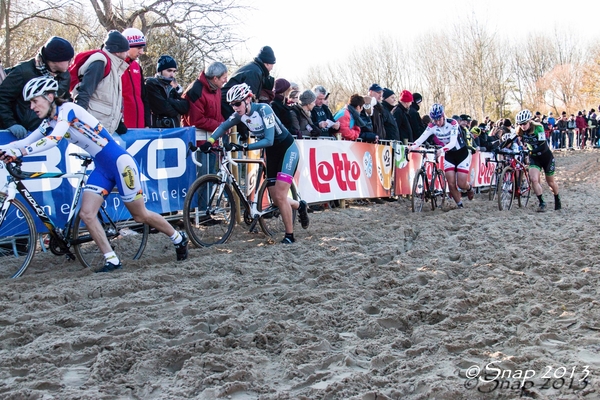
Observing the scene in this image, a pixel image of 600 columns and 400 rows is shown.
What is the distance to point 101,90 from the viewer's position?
6836 millimetres

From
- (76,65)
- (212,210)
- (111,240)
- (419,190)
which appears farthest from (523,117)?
(111,240)

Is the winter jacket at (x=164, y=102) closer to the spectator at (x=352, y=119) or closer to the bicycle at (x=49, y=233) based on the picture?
the bicycle at (x=49, y=233)

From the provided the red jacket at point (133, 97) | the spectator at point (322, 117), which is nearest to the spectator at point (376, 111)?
the spectator at point (322, 117)

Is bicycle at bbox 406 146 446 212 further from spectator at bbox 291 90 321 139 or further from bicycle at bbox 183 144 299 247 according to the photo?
bicycle at bbox 183 144 299 247

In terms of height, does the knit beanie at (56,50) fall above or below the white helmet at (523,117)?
above

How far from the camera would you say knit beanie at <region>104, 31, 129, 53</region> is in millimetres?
6914

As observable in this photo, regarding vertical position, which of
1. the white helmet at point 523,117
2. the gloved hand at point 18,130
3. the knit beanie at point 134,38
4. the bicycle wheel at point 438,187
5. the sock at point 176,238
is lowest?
the sock at point 176,238

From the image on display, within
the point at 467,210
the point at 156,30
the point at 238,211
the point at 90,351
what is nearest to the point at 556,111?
the point at 156,30

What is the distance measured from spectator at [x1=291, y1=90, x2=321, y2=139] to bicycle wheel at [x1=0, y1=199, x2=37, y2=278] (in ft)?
17.2

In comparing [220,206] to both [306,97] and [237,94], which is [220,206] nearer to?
[237,94]

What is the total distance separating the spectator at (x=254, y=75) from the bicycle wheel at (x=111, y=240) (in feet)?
8.49

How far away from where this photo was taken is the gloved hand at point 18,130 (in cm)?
613

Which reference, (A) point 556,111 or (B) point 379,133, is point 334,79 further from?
(B) point 379,133

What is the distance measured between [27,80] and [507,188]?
917 cm
